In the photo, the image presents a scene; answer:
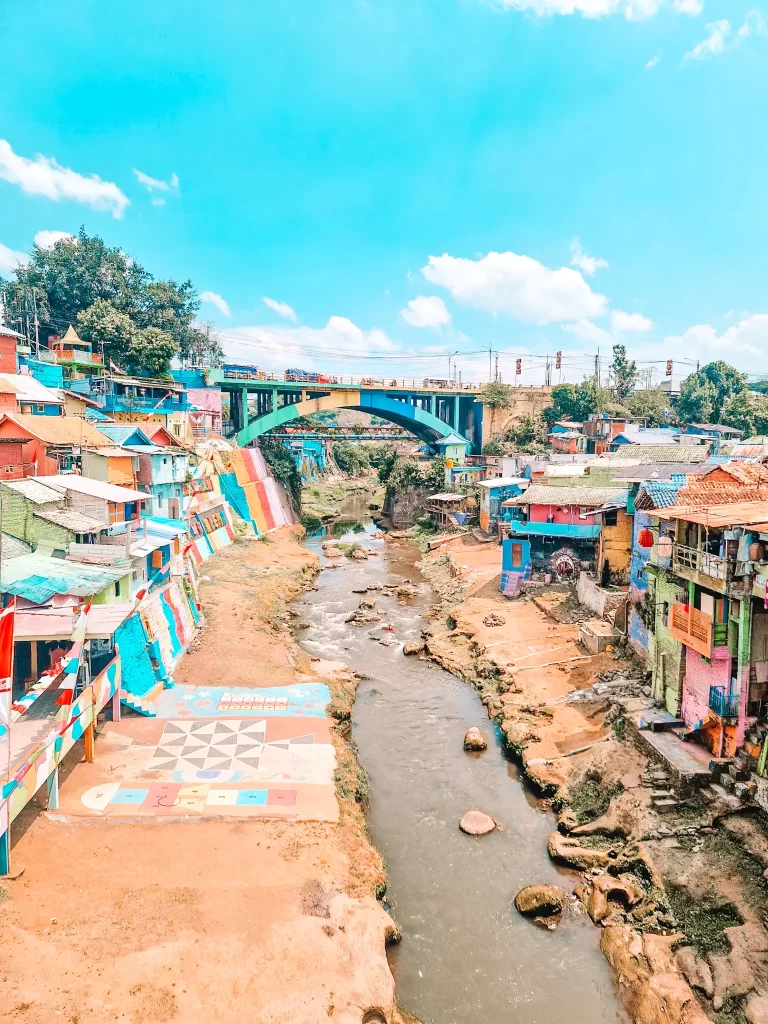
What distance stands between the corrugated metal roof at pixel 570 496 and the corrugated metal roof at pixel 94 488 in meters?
19.3

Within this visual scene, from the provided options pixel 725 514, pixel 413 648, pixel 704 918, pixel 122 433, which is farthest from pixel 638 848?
pixel 122 433

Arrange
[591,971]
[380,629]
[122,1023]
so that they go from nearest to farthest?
1. [122,1023]
2. [591,971]
3. [380,629]

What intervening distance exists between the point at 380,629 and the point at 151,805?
59.7 ft

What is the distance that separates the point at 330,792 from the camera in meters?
16.3

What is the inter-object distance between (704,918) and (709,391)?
6018 cm

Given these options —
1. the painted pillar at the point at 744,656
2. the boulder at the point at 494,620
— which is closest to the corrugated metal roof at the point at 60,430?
the boulder at the point at 494,620

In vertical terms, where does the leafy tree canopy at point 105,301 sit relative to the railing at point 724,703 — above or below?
above

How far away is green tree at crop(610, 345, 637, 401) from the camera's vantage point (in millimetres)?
71562

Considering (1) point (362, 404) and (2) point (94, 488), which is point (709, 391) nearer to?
(1) point (362, 404)

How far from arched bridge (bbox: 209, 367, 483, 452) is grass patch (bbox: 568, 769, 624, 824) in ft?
146

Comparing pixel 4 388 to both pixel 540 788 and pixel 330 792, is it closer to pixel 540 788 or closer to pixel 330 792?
pixel 330 792

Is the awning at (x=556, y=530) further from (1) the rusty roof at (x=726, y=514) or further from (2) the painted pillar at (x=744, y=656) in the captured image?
(2) the painted pillar at (x=744, y=656)

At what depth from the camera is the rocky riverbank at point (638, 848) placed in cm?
1171

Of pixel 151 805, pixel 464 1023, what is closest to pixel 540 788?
pixel 464 1023
